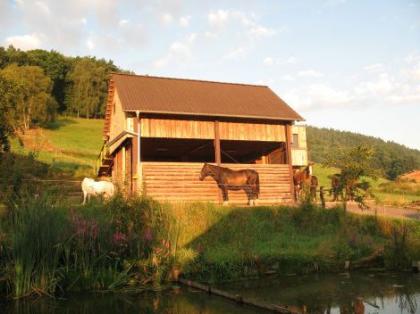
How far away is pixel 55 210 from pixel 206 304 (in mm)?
3940

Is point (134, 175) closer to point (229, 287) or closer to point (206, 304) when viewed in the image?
point (229, 287)

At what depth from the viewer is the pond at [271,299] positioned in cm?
873

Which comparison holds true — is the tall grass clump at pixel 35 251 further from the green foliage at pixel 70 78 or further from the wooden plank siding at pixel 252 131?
the green foliage at pixel 70 78

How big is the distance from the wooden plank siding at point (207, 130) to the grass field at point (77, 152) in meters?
8.69

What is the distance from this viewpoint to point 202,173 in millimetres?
18938

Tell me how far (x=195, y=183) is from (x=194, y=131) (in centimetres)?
237

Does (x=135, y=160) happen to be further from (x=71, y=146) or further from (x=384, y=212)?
(x=71, y=146)

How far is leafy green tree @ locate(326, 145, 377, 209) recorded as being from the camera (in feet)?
58.9

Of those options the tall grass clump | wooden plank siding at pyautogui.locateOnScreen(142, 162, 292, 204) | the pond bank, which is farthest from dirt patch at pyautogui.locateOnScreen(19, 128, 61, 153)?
the tall grass clump

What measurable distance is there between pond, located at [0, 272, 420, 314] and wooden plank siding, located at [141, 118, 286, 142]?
960cm

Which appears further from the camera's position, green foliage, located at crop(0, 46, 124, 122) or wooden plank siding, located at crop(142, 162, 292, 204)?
green foliage, located at crop(0, 46, 124, 122)

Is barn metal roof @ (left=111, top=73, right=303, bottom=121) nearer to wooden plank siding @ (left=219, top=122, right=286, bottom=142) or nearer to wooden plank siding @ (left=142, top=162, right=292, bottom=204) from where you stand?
wooden plank siding @ (left=219, top=122, right=286, bottom=142)

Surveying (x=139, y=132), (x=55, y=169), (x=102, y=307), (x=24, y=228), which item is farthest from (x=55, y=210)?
(x=55, y=169)

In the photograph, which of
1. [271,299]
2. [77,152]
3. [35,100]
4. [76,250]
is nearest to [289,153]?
[271,299]
